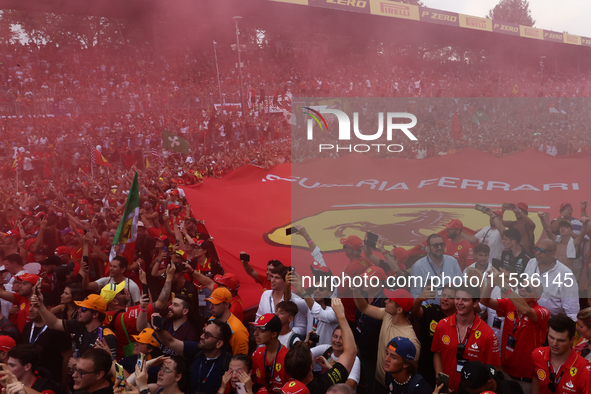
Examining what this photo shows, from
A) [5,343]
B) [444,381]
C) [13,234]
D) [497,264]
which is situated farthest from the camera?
[13,234]

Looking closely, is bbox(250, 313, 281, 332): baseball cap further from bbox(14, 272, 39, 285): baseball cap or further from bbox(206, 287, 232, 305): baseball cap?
bbox(14, 272, 39, 285): baseball cap

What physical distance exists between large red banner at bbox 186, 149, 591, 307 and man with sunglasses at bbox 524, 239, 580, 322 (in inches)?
84.7

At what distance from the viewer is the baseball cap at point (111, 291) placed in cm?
377

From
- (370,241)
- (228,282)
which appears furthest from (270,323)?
(370,241)

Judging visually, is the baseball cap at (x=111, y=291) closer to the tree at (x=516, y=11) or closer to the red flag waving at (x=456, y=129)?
the red flag waving at (x=456, y=129)

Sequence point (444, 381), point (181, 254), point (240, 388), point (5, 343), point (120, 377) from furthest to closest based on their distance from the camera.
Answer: point (181, 254)
point (5, 343)
point (240, 388)
point (120, 377)
point (444, 381)

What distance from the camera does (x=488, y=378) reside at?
2.45 metres

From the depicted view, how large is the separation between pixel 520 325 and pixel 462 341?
1.86 feet

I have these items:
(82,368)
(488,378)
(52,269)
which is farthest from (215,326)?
(52,269)

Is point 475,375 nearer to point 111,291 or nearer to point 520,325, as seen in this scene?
point 520,325

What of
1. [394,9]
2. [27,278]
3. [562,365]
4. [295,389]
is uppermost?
[394,9]

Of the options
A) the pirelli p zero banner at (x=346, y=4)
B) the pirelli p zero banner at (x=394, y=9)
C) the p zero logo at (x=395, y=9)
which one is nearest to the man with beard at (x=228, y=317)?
the pirelli p zero banner at (x=346, y=4)

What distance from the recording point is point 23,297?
3.86m

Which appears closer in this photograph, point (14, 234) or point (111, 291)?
point (111, 291)
